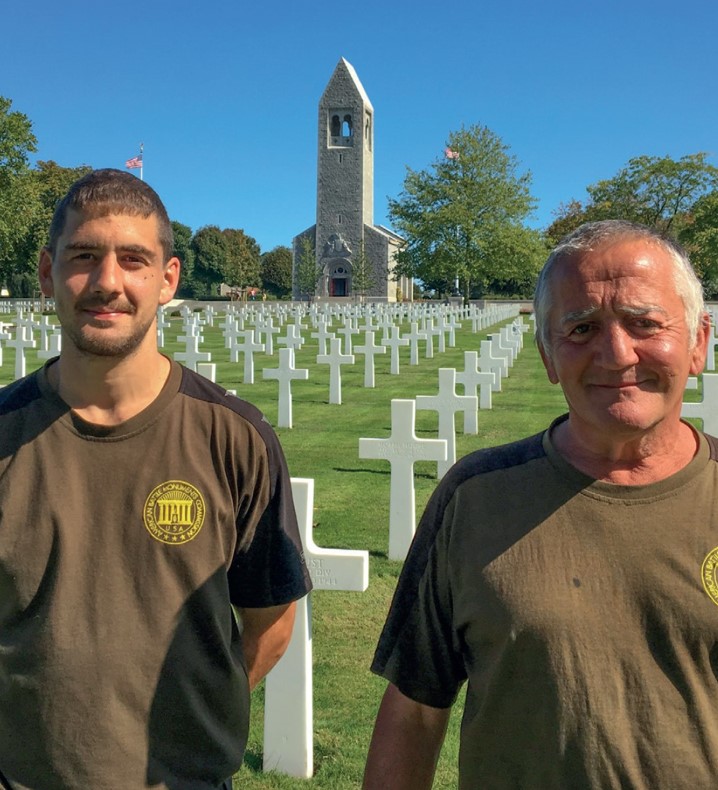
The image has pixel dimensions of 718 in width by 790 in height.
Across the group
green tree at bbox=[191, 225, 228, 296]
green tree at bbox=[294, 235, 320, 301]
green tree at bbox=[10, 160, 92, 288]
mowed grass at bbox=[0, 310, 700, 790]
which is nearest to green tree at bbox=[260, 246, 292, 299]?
green tree at bbox=[191, 225, 228, 296]

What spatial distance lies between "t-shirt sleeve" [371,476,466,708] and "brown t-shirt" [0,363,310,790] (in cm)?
44

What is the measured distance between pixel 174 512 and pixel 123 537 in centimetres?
12

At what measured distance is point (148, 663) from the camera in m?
1.78

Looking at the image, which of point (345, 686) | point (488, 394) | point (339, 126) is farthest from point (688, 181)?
point (345, 686)

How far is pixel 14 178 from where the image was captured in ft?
106

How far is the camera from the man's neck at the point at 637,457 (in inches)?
59.3

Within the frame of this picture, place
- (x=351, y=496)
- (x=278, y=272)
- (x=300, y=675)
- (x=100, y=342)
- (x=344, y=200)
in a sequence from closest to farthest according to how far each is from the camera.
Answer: (x=100, y=342) → (x=300, y=675) → (x=351, y=496) → (x=344, y=200) → (x=278, y=272)

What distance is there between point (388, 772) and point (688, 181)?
48412 millimetres

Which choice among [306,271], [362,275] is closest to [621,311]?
[362,275]

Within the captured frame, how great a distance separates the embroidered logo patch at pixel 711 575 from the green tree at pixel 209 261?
81.3 metres

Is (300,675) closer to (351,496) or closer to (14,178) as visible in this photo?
(351,496)

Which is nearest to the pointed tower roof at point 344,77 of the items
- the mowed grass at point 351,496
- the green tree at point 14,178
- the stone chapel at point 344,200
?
the stone chapel at point 344,200

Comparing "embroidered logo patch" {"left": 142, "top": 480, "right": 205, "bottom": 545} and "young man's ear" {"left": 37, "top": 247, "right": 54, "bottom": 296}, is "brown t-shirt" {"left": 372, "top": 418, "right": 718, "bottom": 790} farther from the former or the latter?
"young man's ear" {"left": 37, "top": 247, "right": 54, "bottom": 296}

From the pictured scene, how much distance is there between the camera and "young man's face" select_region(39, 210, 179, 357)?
1.89 m
